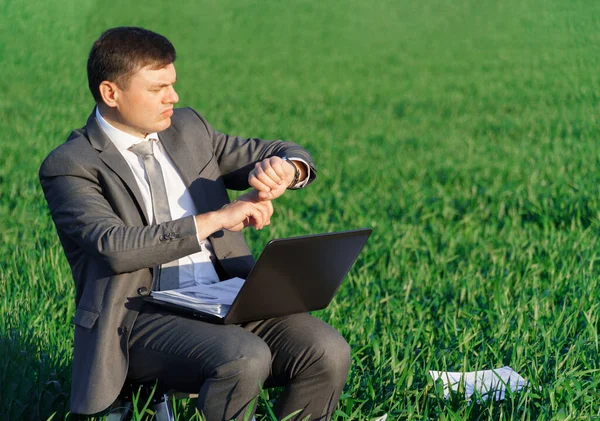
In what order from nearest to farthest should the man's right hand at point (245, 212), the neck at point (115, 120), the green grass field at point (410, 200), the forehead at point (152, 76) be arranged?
the man's right hand at point (245, 212), the forehead at point (152, 76), the neck at point (115, 120), the green grass field at point (410, 200)

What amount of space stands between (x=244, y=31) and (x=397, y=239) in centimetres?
2541

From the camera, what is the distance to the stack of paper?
119 inches

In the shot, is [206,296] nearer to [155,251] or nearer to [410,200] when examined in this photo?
[155,251]

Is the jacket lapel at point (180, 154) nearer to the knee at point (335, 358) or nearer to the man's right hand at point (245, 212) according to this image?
the man's right hand at point (245, 212)

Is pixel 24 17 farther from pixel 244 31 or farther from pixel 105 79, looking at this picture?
pixel 105 79

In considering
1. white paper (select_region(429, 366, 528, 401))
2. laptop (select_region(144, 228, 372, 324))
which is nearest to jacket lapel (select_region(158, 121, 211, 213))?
laptop (select_region(144, 228, 372, 324))

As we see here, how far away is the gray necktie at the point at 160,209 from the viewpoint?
10.8 ft

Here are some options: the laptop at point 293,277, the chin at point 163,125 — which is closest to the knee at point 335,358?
the laptop at point 293,277

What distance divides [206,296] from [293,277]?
0.28 metres

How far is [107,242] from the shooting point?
303cm

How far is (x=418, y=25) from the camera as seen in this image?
32438 millimetres

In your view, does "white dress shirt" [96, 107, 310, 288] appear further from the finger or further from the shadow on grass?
the shadow on grass

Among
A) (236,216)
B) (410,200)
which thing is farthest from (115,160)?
(410,200)

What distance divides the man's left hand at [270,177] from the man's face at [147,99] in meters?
0.35
